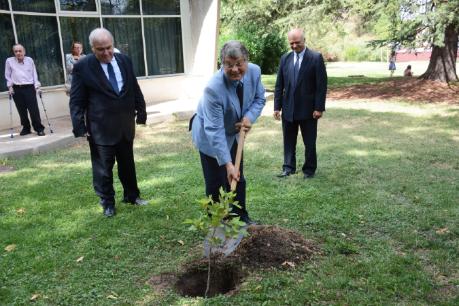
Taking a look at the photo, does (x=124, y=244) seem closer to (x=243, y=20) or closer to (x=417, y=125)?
(x=417, y=125)

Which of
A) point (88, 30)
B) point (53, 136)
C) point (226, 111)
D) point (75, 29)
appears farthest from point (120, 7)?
point (226, 111)

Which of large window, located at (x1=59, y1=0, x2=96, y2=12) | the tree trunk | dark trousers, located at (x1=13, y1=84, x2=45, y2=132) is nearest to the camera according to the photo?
dark trousers, located at (x1=13, y1=84, x2=45, y2=132)

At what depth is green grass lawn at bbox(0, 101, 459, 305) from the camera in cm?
335

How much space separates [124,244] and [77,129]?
122 cm

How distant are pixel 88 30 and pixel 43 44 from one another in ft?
4.67

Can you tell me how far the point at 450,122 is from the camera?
31.8 feet

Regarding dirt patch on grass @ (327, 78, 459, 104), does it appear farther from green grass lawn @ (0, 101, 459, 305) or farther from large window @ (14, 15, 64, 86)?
large window @ (14, 15, 64, 86)

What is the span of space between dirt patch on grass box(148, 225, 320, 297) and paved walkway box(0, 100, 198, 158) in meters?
5.19

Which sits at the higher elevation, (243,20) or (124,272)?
(243,20)

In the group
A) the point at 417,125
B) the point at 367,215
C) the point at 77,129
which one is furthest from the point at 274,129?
the point at 77,129

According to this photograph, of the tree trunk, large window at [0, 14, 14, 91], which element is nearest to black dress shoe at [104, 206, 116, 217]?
large window at [0, 14, 14, 91]

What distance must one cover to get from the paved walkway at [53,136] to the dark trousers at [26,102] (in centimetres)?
28

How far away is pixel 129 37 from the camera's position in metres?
13.0

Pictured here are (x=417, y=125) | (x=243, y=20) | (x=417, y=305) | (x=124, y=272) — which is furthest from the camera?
(x=243, y=20)
